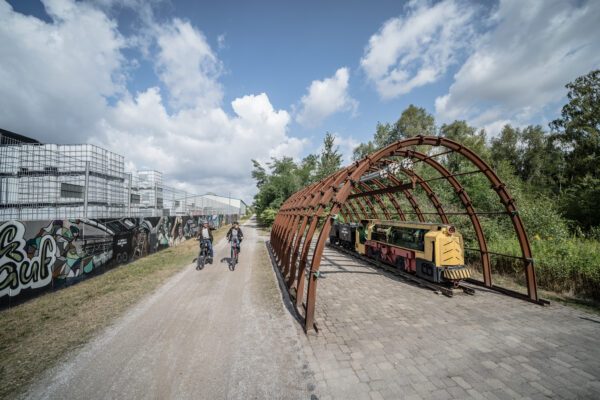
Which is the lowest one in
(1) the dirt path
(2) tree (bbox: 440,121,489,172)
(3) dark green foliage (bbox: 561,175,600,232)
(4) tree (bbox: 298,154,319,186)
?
(1) the dirt path

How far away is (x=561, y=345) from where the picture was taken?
16.4ft

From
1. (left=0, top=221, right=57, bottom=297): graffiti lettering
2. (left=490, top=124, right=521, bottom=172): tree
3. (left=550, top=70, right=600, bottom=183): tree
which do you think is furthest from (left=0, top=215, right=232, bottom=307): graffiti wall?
(left=490, top=124, right=521, bottom=172): tree

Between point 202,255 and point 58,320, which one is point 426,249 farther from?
point 58,320

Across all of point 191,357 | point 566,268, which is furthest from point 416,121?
point 191,357

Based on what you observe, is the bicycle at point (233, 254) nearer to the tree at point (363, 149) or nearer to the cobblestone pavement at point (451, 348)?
the cobblestone pavement at point (451, 348)

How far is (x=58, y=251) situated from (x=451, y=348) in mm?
11522

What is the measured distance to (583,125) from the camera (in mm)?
22953

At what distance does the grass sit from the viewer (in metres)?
4.15

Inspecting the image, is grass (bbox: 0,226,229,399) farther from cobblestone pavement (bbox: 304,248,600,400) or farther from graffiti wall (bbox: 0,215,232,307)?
cobblestone pavement (bbox: 304,248,600,400)

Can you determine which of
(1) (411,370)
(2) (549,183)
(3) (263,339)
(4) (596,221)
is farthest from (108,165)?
(2) (549,183)

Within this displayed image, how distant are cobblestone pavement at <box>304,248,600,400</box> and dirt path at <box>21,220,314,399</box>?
0.71 metres

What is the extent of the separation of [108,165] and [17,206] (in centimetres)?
585

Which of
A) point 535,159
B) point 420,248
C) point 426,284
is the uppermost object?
point 535,159

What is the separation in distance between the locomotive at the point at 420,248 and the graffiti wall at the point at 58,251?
1226 cm
